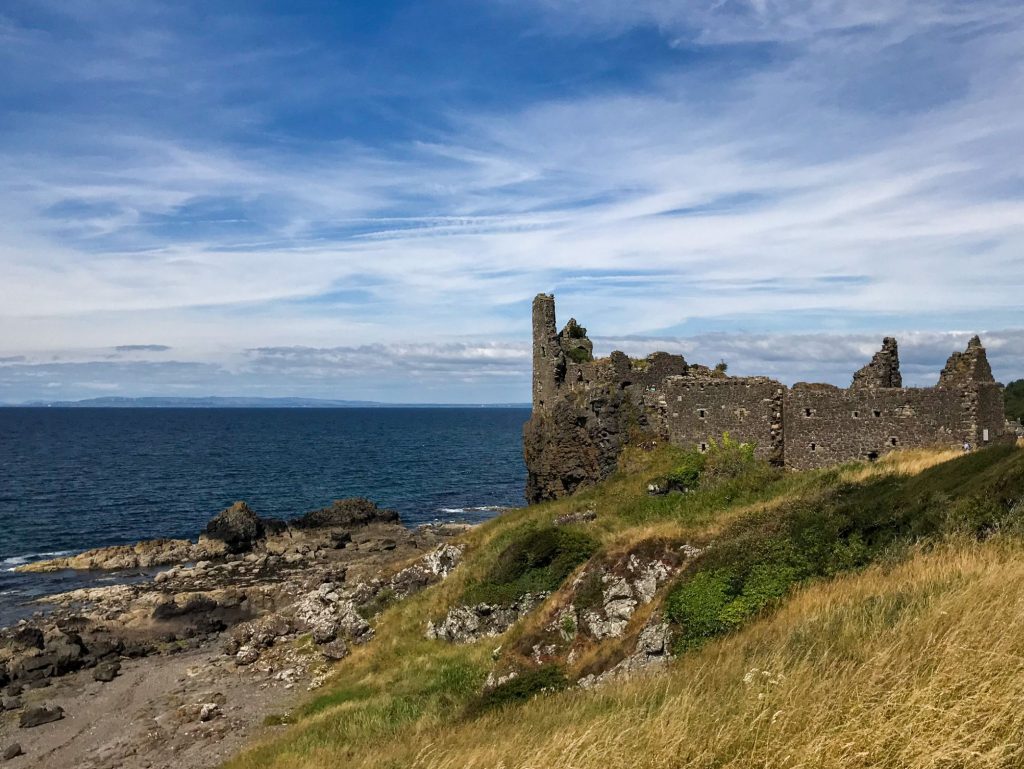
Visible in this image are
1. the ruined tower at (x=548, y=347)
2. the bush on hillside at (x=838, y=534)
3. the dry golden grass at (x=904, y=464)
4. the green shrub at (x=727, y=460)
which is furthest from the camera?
the ruined tower at (x=548, y=347)

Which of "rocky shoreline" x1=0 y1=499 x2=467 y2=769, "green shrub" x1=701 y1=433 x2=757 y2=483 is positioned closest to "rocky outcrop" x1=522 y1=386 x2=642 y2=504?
"green shrub" x1=701 y1=433 x2=757 y2=483

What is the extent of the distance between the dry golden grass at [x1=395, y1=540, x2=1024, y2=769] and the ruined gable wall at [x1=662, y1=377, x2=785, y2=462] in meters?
22.3

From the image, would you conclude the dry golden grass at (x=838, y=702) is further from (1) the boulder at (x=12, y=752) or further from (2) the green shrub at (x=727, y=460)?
(1) the boulder at (x=12, y=752)

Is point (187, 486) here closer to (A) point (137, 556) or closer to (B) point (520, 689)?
(A) point (137, 556)

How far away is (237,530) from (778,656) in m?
64.0

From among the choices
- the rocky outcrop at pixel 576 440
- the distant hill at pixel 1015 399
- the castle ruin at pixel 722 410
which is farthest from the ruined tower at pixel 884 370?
the distant hill at pixel 1015 399

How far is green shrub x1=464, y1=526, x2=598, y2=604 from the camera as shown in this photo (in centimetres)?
2701

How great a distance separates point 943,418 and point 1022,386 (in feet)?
252

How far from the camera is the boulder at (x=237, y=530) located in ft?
210

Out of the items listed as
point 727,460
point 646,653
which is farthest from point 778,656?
point 727,460

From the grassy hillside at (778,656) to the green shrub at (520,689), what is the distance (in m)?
0.10

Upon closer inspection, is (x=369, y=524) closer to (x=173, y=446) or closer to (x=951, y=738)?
(x=951, y=738)

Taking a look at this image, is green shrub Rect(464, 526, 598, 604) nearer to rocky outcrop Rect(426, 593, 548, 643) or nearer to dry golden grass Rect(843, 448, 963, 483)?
rocky outcrop Rect(426, 593, 548, 643)

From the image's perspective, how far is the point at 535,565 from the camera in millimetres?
28141
